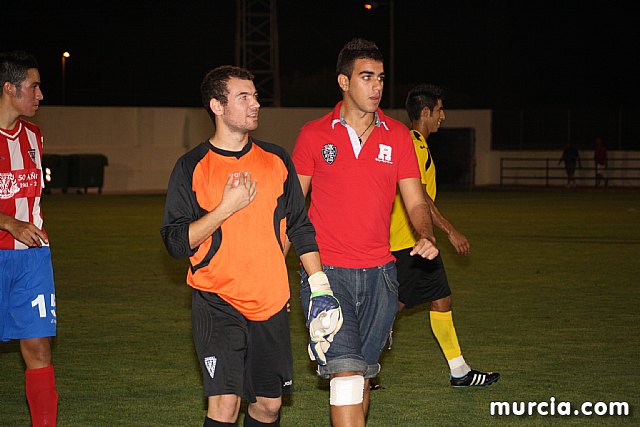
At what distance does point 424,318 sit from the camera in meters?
11.4

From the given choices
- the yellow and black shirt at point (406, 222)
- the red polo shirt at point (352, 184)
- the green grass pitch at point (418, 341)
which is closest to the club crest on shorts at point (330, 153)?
the red polo shirt at point (352, 184)

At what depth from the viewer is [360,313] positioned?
6145 mm

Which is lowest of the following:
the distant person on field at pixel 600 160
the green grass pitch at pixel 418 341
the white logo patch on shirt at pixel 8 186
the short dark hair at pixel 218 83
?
the distant person on field at pixel 600 160

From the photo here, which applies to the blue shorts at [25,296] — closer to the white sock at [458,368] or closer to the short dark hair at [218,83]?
the short dark hair at [218,83]

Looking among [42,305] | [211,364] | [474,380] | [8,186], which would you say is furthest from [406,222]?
[211,364]

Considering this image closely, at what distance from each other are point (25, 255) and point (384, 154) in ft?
6.90

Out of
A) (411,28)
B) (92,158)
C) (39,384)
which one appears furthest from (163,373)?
(411,28)

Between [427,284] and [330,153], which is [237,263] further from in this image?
[427,284]

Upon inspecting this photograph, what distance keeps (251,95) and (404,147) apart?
114 cm

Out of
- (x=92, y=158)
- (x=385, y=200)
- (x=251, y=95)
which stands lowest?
(x=92, y=158)

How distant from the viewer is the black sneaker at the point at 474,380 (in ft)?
26.9

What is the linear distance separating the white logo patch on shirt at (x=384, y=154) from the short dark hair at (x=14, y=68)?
6.83 feet

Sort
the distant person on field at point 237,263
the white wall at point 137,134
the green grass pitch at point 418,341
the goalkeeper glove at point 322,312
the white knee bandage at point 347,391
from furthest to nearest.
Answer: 1. the white wall at point 137,134
2. the green grass pitch at point 418,341
3. the white knee bandage at point 347,391
4. the goalkeeper glove at point 322,312
5. the distant person on field at point 237,263

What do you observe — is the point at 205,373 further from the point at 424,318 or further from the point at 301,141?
the point at 424,318
